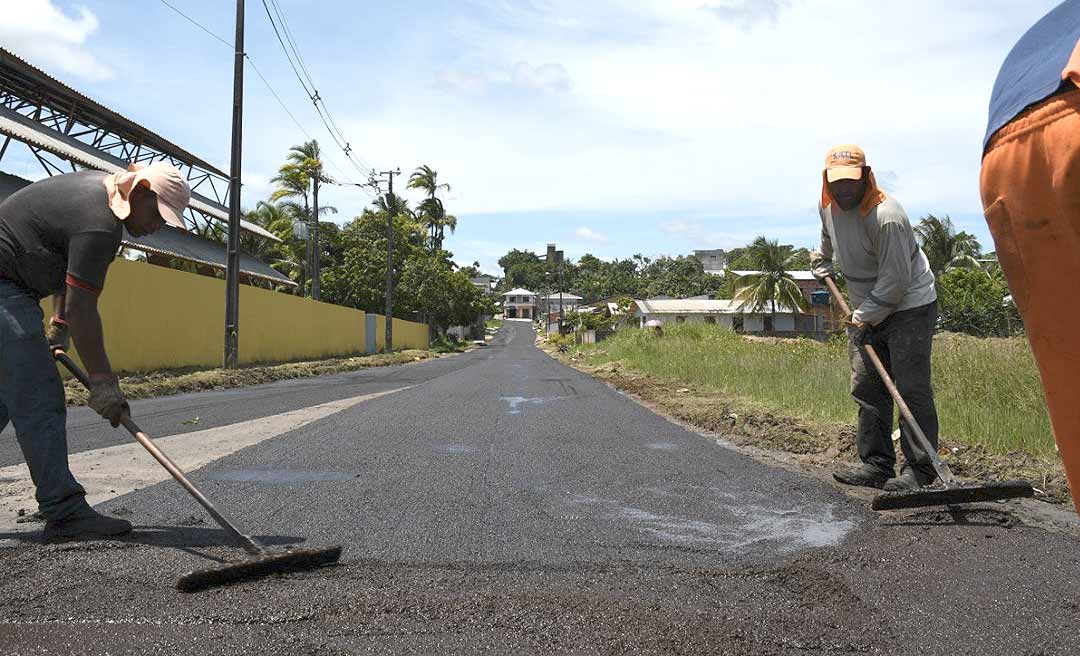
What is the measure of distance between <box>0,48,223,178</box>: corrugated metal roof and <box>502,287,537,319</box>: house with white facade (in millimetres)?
134511

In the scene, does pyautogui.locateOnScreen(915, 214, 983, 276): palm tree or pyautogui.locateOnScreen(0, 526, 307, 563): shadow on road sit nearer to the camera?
pyautogui.locateOnScreen(0, 526, 307, 563): shadow on road

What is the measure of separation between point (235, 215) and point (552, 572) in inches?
680

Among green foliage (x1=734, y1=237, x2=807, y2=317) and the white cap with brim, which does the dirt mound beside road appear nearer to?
the white cap with brim

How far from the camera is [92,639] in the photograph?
7.95ft

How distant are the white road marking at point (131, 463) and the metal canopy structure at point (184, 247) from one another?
35.4 ft

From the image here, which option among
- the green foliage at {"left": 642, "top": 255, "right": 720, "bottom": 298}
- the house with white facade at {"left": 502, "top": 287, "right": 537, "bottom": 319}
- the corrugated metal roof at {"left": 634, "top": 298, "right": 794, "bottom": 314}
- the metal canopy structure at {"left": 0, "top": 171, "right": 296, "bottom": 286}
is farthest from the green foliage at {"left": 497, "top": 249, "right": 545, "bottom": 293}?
the metal canopy structure at {"left": 0, "top": 171, "right": 296, "bottom": 286}

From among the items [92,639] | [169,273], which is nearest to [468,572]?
[92,639]

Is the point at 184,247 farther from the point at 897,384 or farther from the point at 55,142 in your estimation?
the point at 897,384

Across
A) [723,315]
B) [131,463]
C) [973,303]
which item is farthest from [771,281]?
[131,463]

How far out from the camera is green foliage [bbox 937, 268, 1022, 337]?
40625 millimetres

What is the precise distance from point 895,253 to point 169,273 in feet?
51.6

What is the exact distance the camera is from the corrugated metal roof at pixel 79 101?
749 inches

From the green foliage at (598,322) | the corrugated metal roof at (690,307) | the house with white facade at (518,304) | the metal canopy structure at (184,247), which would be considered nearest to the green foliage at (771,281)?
the corrugated metal roof at (690,307)

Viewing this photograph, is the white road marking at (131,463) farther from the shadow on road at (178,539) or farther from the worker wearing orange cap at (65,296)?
the worker wearing orange cap at (65,296)
